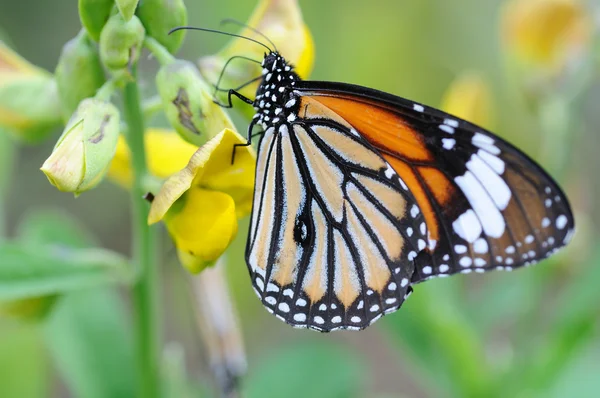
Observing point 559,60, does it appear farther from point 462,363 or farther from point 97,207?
point 97,207

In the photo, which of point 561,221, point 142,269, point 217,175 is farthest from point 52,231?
point 561,221

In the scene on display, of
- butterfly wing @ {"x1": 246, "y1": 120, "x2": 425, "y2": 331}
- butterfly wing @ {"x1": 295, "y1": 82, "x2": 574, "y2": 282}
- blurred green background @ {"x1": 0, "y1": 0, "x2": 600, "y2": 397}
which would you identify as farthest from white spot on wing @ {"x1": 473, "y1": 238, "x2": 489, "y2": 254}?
blurred green background @ {"x1": 0, "y1": 0, "x2": 600, "y2": 397}

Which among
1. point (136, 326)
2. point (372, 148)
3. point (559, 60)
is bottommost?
point (136, 326)

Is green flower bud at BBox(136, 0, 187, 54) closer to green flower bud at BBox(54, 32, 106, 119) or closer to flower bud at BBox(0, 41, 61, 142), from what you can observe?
green flower bud at BBox(54, 32, 106, 119)

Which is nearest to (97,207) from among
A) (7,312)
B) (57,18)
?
(57,18)

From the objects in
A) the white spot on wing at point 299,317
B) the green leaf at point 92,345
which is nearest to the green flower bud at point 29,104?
the green leaf at point 92,345

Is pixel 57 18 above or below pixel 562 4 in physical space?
below

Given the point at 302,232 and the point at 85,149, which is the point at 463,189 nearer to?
the point at 302,232
